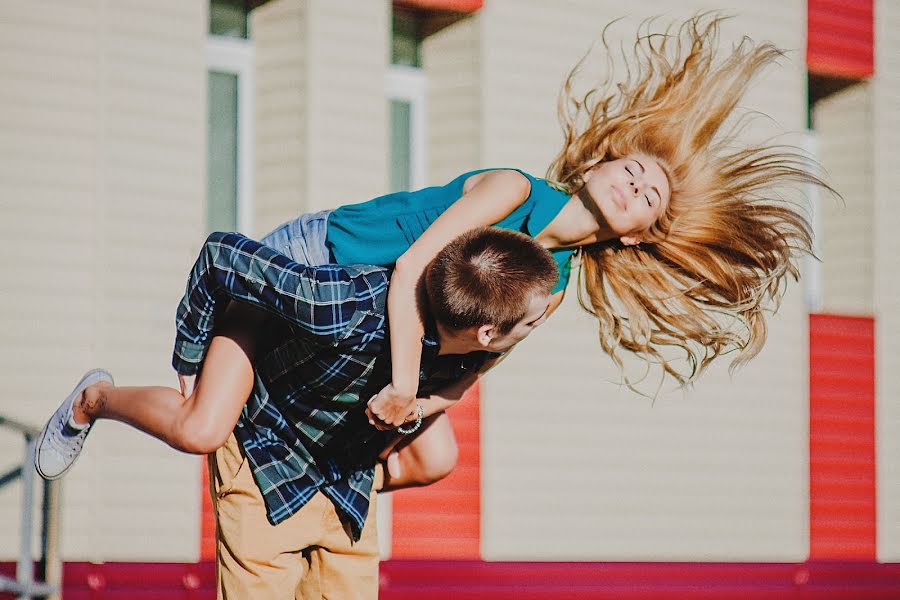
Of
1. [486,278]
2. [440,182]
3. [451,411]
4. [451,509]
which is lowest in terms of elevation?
[451,509]

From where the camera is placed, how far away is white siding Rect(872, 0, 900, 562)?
9312 millimetres

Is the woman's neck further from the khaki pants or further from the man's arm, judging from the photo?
the khaki pants

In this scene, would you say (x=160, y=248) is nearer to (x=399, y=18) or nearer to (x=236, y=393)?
(x=399, y=18)

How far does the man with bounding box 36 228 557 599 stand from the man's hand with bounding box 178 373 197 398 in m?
0.02

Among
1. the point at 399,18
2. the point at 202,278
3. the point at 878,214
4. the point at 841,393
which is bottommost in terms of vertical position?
the point at 841,393

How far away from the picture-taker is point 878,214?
31.1ft

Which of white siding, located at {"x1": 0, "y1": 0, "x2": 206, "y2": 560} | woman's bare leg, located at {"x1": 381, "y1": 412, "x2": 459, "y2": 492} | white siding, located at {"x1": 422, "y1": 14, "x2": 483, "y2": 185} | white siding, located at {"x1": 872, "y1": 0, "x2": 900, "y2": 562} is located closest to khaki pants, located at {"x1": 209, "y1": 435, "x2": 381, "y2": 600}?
woman's bare leg, located at {"x1": 381, "y1": 412, "x2": 459, "y2": 492}

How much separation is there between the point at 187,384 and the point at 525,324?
0.99 meters

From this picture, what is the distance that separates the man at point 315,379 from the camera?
11.9 ft

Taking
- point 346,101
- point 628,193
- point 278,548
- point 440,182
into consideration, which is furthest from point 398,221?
point 440,182

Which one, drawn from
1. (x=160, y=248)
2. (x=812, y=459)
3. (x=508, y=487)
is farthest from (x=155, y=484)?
(x=812, y=459)

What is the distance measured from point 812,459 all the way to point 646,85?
5005mm

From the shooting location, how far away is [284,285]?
3.61 m

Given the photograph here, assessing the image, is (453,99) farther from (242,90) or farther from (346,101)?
(242,90)
